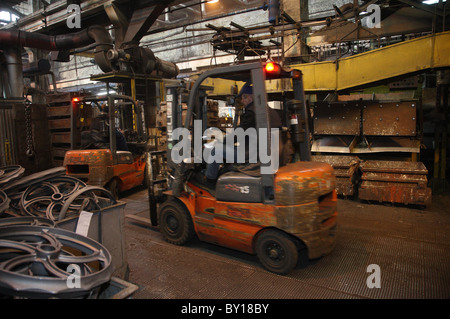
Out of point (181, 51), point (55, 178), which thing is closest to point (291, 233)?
point (55, 178)

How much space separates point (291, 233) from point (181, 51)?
15.6 meters

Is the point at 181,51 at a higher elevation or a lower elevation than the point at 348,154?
higher

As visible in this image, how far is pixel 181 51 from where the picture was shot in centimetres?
1694

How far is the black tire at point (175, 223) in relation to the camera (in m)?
4.32

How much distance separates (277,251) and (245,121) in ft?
5.25

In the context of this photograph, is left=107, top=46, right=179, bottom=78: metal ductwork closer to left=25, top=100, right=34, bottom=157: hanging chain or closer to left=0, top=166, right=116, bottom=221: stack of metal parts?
left=25, top=100, right=34, bottom=157: hanging chain

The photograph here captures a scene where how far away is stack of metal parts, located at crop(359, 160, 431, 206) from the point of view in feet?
18.9

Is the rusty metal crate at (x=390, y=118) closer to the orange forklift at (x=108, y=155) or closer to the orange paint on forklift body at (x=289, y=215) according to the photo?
the orange paint on forklift body at (x=289, y=215)

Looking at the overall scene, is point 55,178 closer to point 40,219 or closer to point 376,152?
point 40,219

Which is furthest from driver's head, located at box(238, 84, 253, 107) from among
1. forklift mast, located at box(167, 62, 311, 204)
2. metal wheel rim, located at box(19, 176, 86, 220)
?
metal wheel rim, located at box(19, 176, 86, 220)

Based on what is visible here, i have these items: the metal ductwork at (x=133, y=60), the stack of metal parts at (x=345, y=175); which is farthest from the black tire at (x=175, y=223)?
the metal ductwork at (x=133, y=60)

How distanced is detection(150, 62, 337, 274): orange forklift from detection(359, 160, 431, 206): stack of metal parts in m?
2.70
